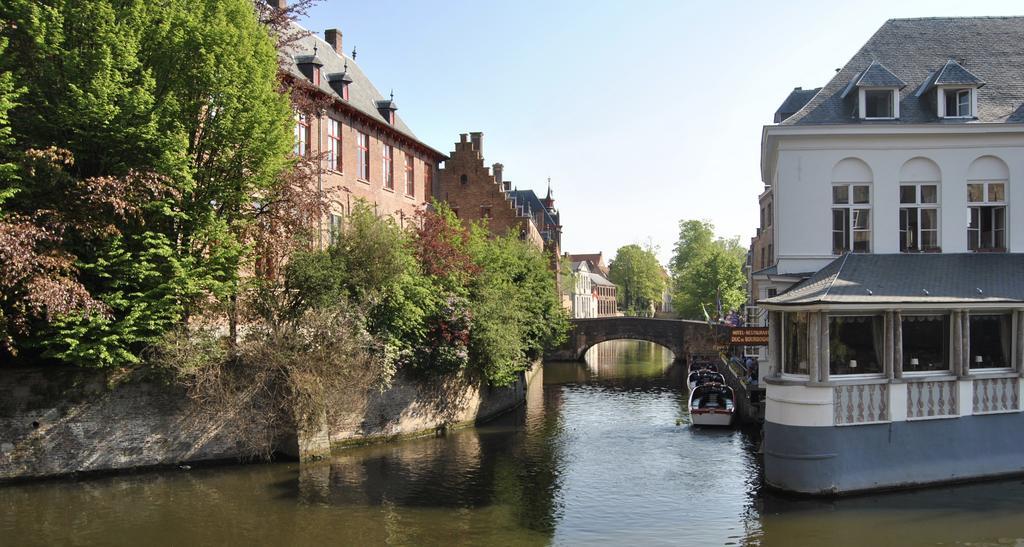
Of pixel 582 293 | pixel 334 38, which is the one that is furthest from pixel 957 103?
pixel 582 293

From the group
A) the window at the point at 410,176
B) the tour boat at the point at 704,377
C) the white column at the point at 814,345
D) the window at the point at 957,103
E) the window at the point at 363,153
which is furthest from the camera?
the window at the point at 410,176

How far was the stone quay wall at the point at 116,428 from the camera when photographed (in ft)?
55.0

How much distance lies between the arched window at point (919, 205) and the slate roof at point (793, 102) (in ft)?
58.3

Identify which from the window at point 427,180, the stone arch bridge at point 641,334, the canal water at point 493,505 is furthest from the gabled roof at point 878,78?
the stone arch bridge at point 641,334

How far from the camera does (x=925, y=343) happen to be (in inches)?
637

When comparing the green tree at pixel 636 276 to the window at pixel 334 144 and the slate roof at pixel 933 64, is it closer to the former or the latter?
the window at pixel 334 144

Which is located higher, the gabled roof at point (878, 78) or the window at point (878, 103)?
the gabled roof at point (878, 78)

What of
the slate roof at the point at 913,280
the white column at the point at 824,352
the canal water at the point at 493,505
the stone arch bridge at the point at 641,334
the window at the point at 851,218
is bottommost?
the canal water at the point at 493,505

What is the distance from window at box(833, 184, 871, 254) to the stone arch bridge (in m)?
28.8

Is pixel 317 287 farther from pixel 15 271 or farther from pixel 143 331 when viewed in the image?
pixel 15 271

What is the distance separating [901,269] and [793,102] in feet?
67.5

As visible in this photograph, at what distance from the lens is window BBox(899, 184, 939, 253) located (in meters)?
18.0

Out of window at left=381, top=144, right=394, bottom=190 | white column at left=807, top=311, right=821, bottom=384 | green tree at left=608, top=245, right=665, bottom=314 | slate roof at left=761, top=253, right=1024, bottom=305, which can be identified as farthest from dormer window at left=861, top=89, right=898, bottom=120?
green tree at left=608, top=245, right=665, bottom=314

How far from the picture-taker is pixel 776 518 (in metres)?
14.5
